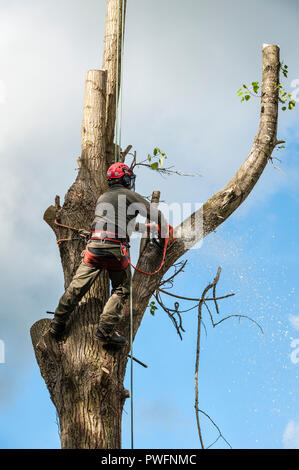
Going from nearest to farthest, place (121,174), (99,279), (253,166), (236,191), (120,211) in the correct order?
(120,211), (121,174), (99,279), (236,191), (253,166)

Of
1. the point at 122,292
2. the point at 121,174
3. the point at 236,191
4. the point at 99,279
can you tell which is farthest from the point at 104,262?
the point at 236,191

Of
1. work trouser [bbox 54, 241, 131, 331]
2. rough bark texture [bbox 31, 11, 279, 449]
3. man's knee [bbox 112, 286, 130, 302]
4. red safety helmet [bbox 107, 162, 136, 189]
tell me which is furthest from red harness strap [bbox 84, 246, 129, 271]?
red safety helmet [bbox 107, 162, 136, 189]

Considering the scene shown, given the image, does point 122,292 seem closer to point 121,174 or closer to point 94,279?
point 94,279

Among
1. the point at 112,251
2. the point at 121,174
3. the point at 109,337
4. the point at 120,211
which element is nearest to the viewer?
the point at 109,337

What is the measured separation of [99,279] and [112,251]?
609mm

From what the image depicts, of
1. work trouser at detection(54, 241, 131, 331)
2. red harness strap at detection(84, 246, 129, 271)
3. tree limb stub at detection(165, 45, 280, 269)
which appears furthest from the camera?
tree limb stub at detection(165, 45, 280, 269)

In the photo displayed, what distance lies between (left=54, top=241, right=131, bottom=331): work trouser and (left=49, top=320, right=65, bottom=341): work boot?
0.16ft

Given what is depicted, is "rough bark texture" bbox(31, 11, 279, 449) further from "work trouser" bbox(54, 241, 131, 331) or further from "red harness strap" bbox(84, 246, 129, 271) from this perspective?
"red harness strap" bbox(84, 246, 129, 271)

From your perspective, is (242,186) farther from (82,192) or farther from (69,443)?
(69,443)

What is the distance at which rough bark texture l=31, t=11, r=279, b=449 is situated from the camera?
5.73 meters

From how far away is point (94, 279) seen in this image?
19.7 feet

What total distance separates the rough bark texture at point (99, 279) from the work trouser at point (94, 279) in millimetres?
267

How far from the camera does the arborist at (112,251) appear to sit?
5.90m

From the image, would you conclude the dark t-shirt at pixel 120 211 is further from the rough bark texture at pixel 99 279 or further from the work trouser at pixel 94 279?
the rough bark texture at pixel 99 279
